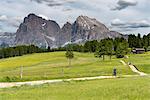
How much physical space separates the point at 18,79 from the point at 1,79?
2.55m

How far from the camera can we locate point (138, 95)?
24109 mm

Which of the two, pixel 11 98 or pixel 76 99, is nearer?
pixel 76 99

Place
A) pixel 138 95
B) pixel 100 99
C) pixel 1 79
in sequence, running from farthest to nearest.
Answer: pixel 1 79, pixel 138 95, pixel 100 99

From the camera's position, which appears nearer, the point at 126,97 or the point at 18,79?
the point at 126,97

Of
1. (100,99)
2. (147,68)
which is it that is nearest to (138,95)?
(100,99)

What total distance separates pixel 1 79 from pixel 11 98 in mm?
22366

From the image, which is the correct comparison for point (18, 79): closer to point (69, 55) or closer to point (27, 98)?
point (27, 98)

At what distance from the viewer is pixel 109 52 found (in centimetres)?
16912

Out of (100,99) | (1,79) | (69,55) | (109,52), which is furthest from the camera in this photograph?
(109,52)

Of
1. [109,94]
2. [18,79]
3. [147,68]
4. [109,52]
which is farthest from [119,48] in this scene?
[109,94]

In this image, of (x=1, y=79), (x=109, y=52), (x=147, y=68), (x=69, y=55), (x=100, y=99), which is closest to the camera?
(x=100, y=99)

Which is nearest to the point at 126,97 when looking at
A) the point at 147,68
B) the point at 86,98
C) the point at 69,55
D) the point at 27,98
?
the point at 86,98

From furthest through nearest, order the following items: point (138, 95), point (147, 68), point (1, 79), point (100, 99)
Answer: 1. point (147, 68)
2. point (1, 79)
3. point (138, 95)
4. point (100, 99)

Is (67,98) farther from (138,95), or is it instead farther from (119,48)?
(119,48)
